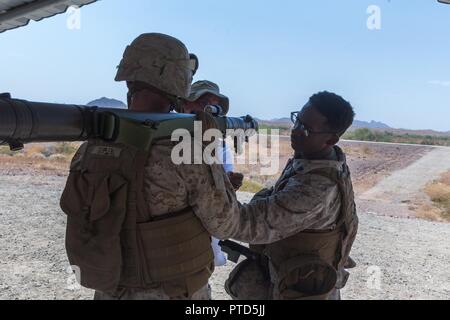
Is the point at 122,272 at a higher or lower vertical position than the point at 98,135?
lower

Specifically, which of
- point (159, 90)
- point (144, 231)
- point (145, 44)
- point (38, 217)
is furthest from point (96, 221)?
point (38, 217)

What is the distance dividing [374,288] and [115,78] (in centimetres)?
443

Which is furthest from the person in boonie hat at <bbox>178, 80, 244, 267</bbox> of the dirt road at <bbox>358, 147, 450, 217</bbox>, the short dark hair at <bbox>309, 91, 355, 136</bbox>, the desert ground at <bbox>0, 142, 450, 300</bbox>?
the dirt road at <bbox>358, 147, 450, 217</bbox>

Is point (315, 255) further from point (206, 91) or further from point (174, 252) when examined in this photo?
point (206, 91)

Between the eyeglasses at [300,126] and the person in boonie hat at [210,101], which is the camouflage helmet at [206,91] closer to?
the person in boonie hat at [210,101]

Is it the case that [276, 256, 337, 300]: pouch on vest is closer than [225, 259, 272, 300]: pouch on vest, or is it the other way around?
[276, 256, 337, 300]: pouch on vest

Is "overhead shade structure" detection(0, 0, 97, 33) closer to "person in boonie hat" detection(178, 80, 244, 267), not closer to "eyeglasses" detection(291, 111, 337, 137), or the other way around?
"person in boonie hat" detection(178, 80, 244, 267)

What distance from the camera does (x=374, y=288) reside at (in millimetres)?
5125

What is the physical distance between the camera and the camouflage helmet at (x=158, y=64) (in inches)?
63.1

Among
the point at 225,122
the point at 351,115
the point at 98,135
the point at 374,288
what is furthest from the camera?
the point at 374,288

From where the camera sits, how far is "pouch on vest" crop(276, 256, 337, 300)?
5.90 ft

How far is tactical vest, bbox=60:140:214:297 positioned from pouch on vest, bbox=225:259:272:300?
1.69ft
